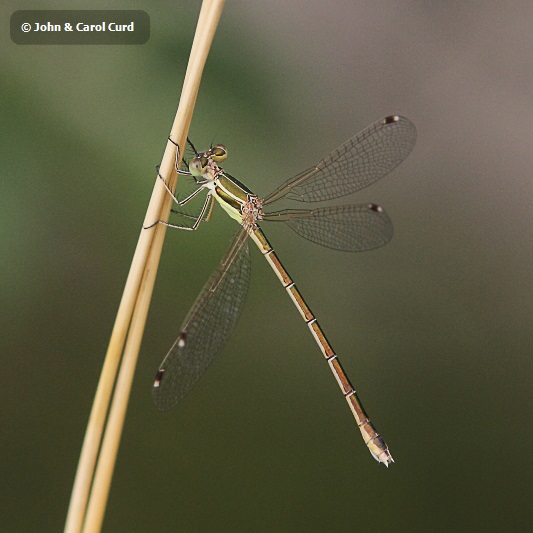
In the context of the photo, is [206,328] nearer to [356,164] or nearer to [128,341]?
[128,341]

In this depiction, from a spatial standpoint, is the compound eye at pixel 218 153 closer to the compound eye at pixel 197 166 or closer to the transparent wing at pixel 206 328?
the compound eye at pixel 197 166

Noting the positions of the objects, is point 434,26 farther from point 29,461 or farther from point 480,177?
point 29,461

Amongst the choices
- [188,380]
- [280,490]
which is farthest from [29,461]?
[188,380]

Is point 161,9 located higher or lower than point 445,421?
higher

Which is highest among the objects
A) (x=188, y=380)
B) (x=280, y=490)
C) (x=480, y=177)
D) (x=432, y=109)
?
(x=432, y=109)

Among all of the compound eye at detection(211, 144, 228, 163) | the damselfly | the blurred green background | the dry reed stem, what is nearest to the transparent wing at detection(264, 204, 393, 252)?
the damselfly

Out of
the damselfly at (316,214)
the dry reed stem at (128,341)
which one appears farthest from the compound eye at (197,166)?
the dry reed stem at (128,341)
